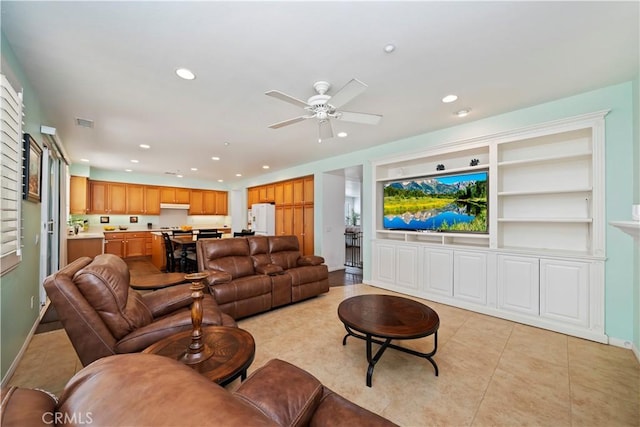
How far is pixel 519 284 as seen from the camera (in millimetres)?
3154

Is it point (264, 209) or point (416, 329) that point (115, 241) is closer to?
point (264, 209)

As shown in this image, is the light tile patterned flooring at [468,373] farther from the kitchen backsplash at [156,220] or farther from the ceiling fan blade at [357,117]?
the kitchen backsplash at [156,220]

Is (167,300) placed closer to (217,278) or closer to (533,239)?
(217,278)

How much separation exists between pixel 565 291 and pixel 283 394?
348 centimetres

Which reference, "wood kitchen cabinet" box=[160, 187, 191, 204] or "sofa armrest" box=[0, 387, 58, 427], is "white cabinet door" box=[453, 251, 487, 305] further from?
"wood kitchen cabinet" box=[160, 187, 191, 204]

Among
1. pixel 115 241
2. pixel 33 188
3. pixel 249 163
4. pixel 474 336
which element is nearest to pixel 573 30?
pixel 474 336

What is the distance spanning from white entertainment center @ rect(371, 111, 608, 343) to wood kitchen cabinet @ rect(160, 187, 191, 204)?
26.1 ft

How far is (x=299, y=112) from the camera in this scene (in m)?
3.23

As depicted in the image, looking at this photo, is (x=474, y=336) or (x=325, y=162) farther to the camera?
(x=325, y=162)

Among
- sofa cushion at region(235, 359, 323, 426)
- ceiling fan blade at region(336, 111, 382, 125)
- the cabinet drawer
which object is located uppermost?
ceiling fan blade at region(336, 111, 382, 125)

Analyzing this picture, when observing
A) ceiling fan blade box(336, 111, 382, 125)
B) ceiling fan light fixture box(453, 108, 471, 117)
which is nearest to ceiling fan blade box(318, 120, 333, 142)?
ceiling fan blade box(336, 111, 382, 125)

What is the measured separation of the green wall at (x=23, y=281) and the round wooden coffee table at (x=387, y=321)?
8.98ft

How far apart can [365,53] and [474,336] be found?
312 cm

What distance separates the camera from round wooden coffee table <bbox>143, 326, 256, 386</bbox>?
129cm
